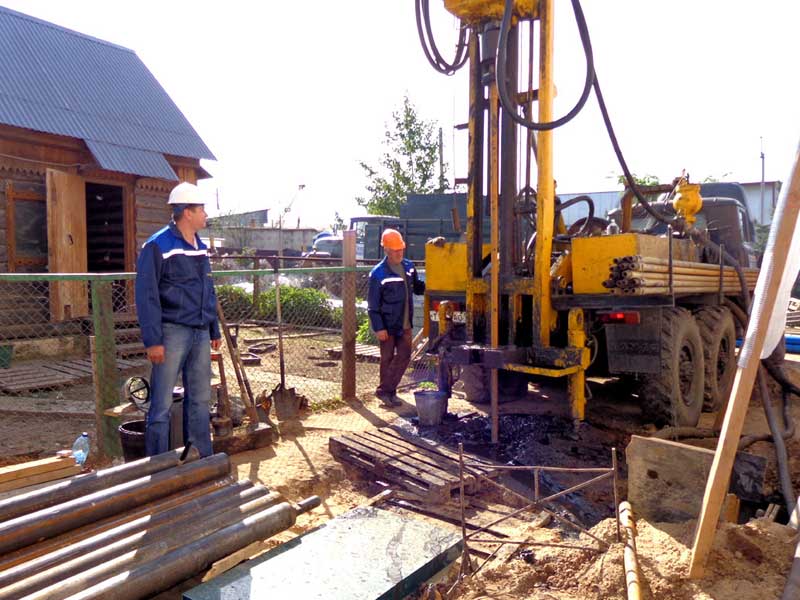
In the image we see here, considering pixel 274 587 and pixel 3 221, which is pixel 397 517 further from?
pixel 3 221

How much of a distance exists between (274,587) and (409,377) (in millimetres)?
5990

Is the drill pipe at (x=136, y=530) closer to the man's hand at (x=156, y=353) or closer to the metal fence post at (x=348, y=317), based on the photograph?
the man's hand at (x=156, y=353)

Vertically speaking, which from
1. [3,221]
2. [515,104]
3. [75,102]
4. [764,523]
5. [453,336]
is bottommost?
[764,523]

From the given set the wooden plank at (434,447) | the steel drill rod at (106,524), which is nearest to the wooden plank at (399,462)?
the wooden plank at (434,447)

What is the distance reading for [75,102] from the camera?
10250mm

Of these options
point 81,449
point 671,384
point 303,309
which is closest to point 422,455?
point 671,384

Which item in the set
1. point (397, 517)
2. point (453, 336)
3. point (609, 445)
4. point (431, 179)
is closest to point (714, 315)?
point (609, 445)

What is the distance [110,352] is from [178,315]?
1.02 meters

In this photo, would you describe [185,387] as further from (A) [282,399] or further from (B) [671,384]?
(B) [671,384]

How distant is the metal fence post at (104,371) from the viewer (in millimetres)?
4809

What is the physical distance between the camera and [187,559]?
2.60m

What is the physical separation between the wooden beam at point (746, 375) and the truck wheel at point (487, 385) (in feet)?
13.0

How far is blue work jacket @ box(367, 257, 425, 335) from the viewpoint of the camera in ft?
21.9

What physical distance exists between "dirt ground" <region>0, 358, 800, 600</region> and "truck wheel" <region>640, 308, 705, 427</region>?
0.29 metres
